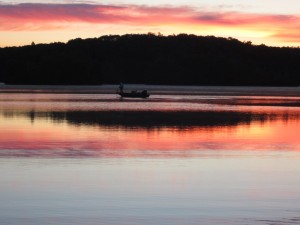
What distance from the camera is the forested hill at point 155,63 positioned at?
114 m

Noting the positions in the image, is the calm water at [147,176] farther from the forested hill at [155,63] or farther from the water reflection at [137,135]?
A: the forested hill at [155,63]

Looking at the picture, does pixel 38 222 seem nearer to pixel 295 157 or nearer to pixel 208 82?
pixel 295 157

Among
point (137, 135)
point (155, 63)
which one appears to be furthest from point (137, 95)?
point (155, 63)

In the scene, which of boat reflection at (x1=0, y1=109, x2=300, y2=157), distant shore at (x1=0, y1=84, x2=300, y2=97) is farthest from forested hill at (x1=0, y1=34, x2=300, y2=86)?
boat reflection at (x1=0, y1=109, x2=300, y2=157)

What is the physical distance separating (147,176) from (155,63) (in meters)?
108

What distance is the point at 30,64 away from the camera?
113438 millimetres

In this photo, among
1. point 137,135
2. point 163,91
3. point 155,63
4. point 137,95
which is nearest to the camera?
point 137,135

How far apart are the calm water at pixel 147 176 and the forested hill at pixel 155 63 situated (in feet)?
310

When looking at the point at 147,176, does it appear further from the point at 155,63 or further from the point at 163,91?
the point at 155,63

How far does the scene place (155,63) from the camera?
392ft

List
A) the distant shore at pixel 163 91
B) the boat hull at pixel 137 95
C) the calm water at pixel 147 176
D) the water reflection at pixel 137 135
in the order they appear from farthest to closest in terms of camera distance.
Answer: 1. the distant shore at pixel 163 91
2. the boat hull at pixel 137 95
3. the water reflection at pixel 137 135
4. the calm water at pixel 147 176

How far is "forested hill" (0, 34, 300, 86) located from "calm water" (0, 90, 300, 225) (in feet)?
310

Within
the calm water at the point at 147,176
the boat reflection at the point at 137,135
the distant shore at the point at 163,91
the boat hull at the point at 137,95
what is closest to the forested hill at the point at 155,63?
the distant shore at the point at 163,91

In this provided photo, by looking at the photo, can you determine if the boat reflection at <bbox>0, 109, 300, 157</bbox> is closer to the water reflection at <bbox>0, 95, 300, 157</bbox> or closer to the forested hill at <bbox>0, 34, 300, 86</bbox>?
the water reflection at <bbox>0, 95, 300, 157</bbox>
